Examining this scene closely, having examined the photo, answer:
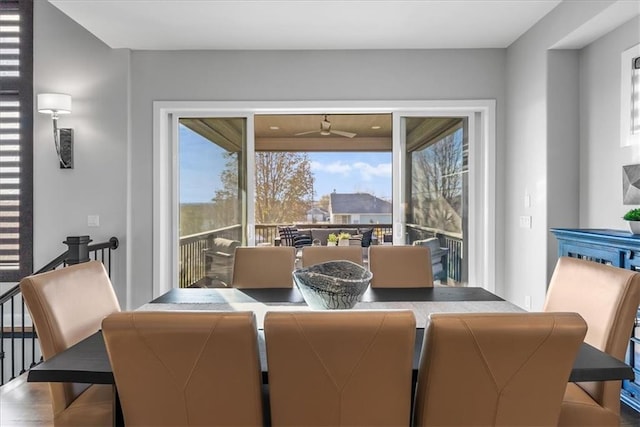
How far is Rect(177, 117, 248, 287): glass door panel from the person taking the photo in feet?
14.2

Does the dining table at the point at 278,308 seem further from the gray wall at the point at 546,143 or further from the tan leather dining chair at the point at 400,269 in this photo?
the gray wall at the point at 546,143

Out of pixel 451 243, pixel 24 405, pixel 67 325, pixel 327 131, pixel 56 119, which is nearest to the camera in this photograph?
pixel 67 325

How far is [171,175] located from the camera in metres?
4.32

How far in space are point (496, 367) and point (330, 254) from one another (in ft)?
6.15

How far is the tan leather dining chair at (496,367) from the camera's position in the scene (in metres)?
1.09

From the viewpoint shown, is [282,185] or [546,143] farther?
[282,185]

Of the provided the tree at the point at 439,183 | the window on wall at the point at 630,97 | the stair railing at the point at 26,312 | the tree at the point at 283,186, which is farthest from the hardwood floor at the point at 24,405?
the tree at the point at 283,186

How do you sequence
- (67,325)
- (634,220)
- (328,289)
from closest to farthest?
(67,325)
(328,289)
(634,220)

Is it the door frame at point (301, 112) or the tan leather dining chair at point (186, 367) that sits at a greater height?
the door frame at point (301, 112)

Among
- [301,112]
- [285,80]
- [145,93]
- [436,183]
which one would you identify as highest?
[285,80]

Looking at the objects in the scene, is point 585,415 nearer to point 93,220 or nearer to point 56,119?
point 93,220

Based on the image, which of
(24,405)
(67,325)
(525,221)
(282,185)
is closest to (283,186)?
(282,185)

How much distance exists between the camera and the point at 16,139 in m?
4.31

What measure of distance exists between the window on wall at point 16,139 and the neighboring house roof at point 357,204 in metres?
5.96
